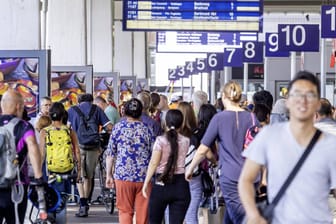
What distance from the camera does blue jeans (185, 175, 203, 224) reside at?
10141mm

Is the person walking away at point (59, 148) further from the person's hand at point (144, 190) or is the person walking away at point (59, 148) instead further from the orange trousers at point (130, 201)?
the person's hand at point (144, 190)

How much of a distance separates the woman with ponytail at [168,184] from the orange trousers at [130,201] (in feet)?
0.81

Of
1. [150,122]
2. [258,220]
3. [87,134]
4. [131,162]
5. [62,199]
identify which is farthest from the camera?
[87,134]

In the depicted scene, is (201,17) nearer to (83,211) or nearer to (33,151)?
(83,211)

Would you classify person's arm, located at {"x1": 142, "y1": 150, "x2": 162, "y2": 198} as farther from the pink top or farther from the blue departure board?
the blue departure board

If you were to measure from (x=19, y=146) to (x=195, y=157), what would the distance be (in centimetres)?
154

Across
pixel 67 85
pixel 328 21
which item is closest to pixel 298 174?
pixel 328 21

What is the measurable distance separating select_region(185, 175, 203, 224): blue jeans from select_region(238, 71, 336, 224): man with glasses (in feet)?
15.8

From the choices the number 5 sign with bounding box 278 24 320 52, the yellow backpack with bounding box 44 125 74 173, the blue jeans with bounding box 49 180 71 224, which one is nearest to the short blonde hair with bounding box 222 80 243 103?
the blue jeans with bounding box 49 180 71 224

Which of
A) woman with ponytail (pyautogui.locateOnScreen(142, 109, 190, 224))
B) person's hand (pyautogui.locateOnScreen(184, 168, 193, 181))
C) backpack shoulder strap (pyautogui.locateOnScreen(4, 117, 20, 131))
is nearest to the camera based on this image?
backpack shoulder strap (pyautogui.locateOnScreen(4, 117, 20, 131))

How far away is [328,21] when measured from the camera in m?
14.6

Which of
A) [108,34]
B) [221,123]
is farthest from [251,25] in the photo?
[221,123]

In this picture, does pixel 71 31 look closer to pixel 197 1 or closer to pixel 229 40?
pixel 197 1

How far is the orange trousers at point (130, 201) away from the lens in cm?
944
